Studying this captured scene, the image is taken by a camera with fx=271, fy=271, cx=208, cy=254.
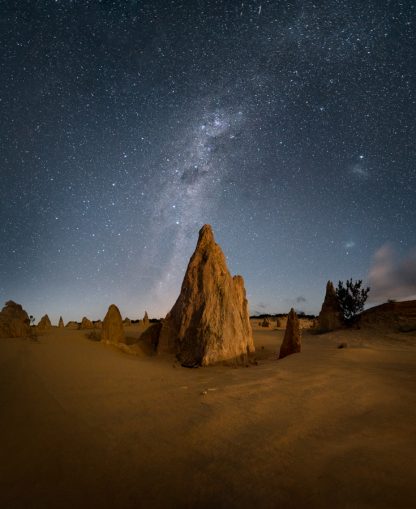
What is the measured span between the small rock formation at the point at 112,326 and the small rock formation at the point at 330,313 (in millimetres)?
18000

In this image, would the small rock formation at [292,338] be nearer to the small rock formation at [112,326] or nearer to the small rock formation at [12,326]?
the small rock formation at [112,326]

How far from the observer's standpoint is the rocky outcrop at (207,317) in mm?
9445

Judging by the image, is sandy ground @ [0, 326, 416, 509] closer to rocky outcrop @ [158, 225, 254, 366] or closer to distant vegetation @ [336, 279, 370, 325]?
rocky outcrop @ [158, 225, 254, 366]

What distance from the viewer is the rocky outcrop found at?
372 inches

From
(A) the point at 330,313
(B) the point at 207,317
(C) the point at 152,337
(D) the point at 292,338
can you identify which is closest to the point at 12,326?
(C) the point at 152,337

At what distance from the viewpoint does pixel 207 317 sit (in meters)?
9.98

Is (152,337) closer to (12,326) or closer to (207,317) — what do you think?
(207,317)

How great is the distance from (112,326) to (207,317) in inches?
225

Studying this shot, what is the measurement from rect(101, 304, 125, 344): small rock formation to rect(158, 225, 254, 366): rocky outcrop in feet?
10.2

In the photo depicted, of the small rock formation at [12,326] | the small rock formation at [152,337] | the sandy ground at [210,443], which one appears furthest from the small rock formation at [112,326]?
the sandy ground at [210,443]

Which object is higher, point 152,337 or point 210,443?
point 152,337

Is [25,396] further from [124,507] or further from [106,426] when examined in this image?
[124,507]

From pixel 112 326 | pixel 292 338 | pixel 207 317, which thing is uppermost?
pixel 207 317

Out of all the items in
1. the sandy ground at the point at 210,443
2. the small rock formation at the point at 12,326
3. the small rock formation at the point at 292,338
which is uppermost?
the small rock formation at the point at 12,326
